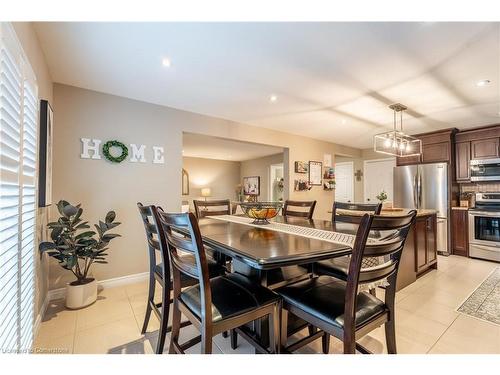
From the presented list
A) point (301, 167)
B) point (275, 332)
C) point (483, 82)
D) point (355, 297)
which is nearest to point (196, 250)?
point (275, 332)

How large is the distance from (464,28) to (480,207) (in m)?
3.71

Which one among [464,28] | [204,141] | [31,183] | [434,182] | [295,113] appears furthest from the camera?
[204,141]

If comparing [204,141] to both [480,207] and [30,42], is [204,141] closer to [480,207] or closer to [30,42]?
[30,42]

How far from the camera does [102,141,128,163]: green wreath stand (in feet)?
9.01

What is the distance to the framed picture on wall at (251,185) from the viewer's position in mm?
7570

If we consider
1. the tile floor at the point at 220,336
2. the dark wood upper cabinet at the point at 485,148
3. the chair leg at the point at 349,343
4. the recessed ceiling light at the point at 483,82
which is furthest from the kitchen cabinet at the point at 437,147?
the chair leg at the point at 349,343

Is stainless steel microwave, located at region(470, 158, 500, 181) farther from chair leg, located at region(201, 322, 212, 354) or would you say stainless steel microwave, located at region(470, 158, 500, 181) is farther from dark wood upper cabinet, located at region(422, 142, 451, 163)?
chair leg, located at region(201, 322, 212, 354)

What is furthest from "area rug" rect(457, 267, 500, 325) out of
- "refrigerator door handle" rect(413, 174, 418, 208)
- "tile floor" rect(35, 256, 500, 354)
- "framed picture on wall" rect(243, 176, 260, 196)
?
"framed picture on wall" rect(243, 176, 260, 196)

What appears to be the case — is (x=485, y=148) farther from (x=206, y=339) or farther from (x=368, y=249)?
(x=206, y=339)

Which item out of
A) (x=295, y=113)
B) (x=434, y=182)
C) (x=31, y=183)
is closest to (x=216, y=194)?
(x=295, y=113)

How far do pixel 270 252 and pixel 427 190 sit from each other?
4636mm
